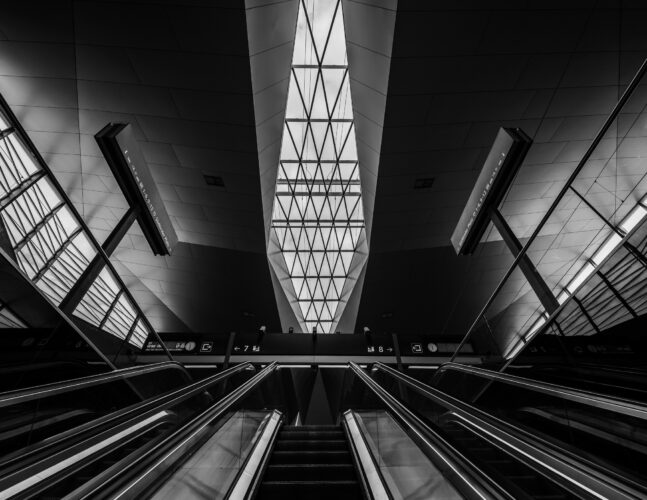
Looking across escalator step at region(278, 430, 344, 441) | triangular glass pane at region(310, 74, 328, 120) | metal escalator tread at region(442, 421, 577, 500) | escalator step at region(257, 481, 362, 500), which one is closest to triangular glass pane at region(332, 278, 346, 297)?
triangular glass pane at region(310, 74, 328, 120)

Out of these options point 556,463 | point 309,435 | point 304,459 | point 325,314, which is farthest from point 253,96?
point 325,314

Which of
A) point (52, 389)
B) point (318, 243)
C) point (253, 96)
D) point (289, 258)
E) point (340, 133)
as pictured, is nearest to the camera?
point (52, 389)

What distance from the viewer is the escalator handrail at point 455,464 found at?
2.04 metres

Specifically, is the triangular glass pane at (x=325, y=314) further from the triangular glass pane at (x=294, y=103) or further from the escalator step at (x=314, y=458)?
the escalator step at (x=314, y=458)

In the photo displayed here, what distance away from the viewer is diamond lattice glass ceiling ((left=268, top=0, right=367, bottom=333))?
1258 centimetres

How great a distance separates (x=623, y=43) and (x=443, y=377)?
10.3 m

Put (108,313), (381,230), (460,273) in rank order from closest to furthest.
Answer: (108,313) < (381,230) < (460,273)

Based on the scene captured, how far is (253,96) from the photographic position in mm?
10359

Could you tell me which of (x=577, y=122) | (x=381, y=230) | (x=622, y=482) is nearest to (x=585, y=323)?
(x=622, y=482)

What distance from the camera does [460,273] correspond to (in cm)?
1881

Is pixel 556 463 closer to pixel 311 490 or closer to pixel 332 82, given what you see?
pixel 311 490

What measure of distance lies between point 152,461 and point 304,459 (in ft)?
9.16

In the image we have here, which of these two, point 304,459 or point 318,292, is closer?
point 304,459

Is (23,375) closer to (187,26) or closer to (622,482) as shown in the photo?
(622,482)
